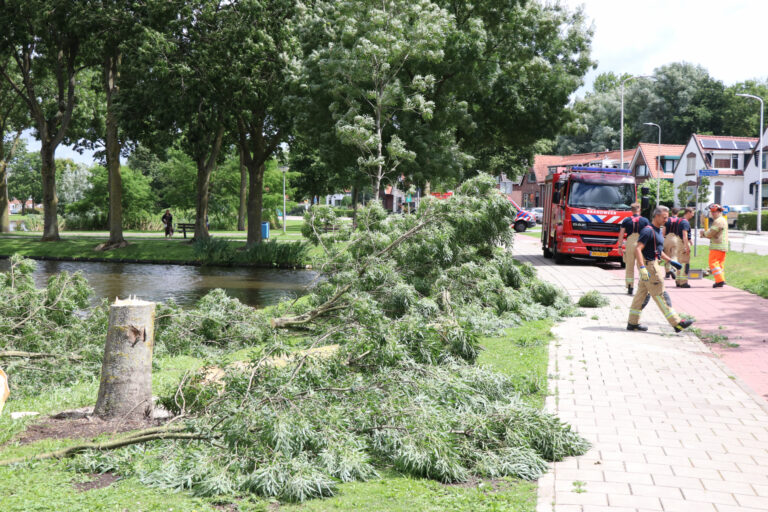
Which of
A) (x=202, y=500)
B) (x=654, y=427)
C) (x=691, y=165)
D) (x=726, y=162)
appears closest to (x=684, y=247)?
(x=654, y=427)

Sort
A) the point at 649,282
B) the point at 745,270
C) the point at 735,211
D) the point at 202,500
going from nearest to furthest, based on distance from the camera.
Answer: the point at 202,500, the point at 649,282, the point at 745,270, the point at 735,211

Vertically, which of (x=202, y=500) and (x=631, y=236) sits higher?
(x=631, y=236)

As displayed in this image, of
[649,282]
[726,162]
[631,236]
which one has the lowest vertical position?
[649,282]

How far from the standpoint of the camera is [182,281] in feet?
73.8

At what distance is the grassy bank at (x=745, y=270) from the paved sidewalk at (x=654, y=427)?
22.3ft

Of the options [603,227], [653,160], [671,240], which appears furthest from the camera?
[653,160]

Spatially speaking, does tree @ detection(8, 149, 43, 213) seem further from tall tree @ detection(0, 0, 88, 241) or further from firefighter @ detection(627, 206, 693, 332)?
firefighter @ detection(627, 206, 693, 332)

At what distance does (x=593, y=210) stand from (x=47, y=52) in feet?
89.1

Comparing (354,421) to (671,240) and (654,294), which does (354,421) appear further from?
(671,240)

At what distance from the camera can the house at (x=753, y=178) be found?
58.8 meters

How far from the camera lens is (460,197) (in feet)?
40.7

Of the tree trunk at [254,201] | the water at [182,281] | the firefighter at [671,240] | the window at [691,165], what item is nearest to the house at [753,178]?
the window at [691,165]

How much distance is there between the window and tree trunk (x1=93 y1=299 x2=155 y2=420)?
68782 mm

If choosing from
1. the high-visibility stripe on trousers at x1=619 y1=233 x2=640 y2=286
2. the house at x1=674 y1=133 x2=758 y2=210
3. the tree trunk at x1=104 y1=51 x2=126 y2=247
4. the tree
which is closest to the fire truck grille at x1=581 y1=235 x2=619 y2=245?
the high-visibility stripe on trousers at x1=619 y1=233 x2=640 y2=286
